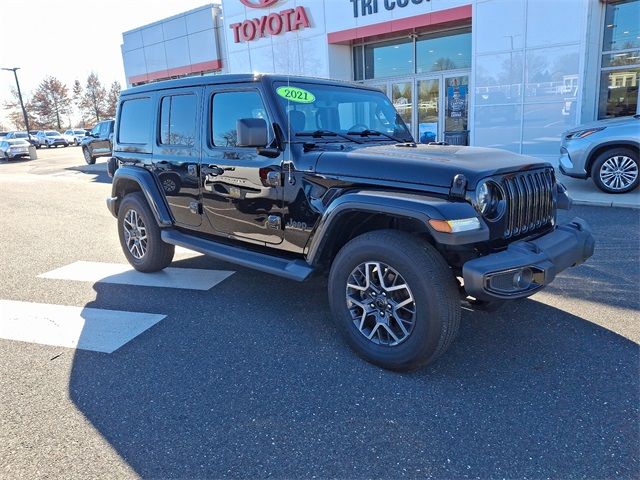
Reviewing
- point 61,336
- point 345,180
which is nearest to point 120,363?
point 61,336

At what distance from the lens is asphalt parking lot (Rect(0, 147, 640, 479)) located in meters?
2.37

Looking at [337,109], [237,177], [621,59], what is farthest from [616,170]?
[237,177]

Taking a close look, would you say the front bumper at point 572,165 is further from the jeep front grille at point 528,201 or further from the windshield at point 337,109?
the jeep front grille at point 528,201

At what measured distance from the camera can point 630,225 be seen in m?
6.57

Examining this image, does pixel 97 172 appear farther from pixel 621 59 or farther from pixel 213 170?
pixel 621 59

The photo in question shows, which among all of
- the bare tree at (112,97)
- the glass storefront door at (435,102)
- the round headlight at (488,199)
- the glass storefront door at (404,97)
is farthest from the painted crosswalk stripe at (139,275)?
the bare tree at (112,97)

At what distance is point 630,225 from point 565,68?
6.30m

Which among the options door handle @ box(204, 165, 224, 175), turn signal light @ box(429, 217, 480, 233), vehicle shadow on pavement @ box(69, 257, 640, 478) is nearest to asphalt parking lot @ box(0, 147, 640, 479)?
vehicle shadow on pavement @ box(69, 257, 640, 478)

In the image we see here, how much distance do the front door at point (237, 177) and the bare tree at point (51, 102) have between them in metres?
75.9

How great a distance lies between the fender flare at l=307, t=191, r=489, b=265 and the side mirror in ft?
2.49

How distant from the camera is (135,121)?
5316 mm

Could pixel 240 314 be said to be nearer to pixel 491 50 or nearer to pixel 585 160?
pixel 585 160

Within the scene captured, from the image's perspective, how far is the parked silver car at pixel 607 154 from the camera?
26.8 ft

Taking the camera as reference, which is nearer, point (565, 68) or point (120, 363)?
point (120, 363)
